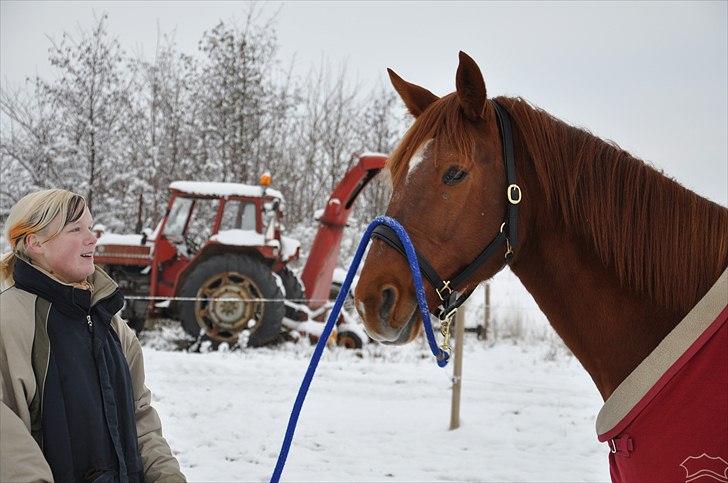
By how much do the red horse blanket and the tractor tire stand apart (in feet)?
23.2

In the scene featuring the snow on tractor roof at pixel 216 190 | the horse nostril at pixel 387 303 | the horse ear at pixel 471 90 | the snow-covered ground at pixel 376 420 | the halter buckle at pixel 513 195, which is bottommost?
the snow-covered ground at pixel 376 420

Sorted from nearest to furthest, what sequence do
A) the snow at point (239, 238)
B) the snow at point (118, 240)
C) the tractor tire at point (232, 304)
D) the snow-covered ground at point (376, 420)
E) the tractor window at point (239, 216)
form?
the snow-covered ground at point (376, 420), the tractor tire at point (232, 304), the snow at point (239, 238), the tractor window at point (239, 216), the snow at point (118, 240)

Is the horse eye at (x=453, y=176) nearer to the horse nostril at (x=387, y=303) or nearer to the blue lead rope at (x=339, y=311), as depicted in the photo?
the blue lead rope at (x=339, y=311)

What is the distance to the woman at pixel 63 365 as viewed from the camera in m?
1.32

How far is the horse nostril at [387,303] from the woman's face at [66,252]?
782 mm

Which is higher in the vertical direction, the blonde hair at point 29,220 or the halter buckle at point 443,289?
the blonde hair at point 29,220

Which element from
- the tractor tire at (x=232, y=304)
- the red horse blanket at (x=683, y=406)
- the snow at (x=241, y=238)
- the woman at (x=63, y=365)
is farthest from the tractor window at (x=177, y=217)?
the red horse blanket at (x=683, y=406)

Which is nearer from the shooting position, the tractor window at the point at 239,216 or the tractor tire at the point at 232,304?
the tractor tire at the point at 232,304

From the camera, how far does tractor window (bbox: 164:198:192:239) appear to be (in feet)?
29.4

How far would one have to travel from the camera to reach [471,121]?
5.29ft

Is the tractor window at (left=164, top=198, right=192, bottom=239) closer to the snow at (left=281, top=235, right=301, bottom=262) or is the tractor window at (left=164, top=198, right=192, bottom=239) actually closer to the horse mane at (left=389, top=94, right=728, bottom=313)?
the snow at (left=281, top=235, right=301, bottom=262)

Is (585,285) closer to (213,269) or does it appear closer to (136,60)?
(213,269)

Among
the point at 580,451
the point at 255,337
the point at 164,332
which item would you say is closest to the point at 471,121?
the point at 580,451

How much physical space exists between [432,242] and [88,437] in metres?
0.98
